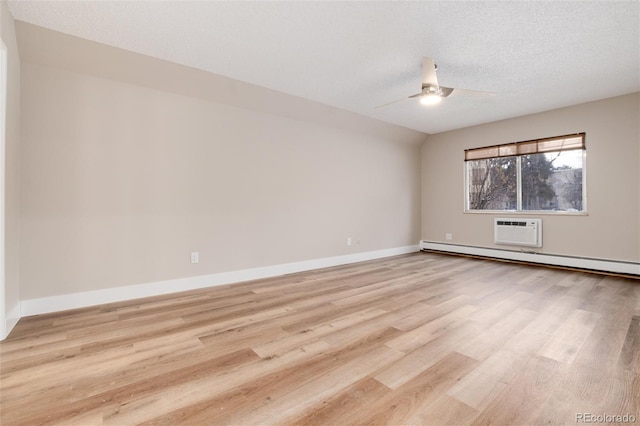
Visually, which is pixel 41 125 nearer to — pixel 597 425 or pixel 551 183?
pixel 597 425

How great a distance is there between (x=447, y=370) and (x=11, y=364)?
273cm

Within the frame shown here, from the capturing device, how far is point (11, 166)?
2316mm

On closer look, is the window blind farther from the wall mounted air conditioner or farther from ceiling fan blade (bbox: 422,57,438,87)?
ceiling fan blade (bbox: 422,57,438,87)

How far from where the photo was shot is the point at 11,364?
71.2 inches

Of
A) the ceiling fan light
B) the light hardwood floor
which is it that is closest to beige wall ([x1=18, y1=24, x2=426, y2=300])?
the light hardwood floor

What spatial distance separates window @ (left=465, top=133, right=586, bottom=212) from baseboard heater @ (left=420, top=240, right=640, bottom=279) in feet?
2.59

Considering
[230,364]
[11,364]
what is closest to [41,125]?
[11,364]

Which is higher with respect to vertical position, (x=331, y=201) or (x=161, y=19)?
(x=161, y=19)

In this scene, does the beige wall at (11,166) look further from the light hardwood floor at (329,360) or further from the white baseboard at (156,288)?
the light hardwood floor at (329,360)

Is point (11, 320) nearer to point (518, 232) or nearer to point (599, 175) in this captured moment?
point (518, 232)

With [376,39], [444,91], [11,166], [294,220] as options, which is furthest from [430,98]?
[11,166]

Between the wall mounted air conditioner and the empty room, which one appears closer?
the empty room

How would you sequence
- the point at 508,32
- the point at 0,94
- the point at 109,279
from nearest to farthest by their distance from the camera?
the point at 0,94, the point at 508,32, the point at 109,279

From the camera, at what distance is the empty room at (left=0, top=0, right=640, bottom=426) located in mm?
1604
